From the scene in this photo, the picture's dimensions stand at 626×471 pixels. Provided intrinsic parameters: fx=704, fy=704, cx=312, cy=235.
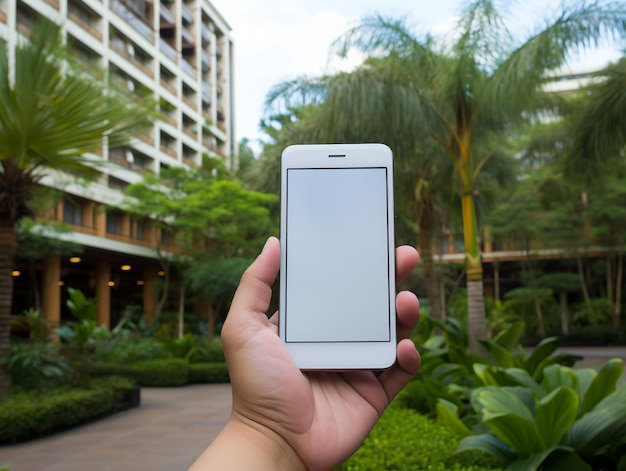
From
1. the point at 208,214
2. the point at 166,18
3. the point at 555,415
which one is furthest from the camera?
the point at 166,18

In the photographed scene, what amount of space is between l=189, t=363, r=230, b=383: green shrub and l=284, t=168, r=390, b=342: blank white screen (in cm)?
1763

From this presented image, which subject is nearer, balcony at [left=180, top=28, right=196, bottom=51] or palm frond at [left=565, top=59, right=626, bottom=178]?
palm frond at [left=565, top=59, right=626, bottom=178]

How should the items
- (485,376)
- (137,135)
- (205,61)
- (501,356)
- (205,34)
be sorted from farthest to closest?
(205,61), (205,34), (137,135), (501,356), (485,376)

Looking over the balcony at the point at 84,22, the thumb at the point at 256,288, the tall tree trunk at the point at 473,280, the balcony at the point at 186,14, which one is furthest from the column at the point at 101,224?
the thumb at the point at 256,288

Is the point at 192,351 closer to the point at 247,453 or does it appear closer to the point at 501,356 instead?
the point at 501,356

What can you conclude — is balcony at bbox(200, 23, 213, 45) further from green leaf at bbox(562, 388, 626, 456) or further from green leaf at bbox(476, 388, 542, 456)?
green leaf at bbox(562, 388, 626, 456)

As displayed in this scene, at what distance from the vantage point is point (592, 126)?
38.7 ft

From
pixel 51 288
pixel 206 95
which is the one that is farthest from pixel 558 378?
pixel 206 95

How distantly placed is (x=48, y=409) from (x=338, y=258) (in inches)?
359

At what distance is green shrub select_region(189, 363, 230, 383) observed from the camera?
19078mm

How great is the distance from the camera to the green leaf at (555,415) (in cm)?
365

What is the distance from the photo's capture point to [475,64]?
1134 centimetres

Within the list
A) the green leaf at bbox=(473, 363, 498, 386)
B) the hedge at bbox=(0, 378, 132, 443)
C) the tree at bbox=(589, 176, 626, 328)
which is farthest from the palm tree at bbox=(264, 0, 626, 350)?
the tree at bbox=(589, 176, 626, 328)

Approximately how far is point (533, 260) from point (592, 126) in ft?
91.9
